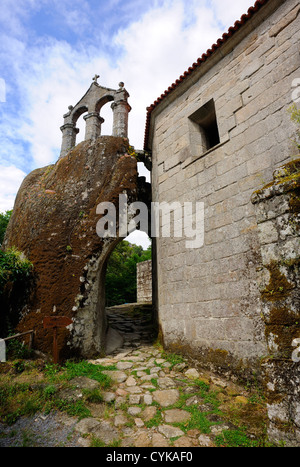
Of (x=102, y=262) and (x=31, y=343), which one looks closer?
(x=31, y=343)

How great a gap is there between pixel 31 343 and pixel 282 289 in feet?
13.9

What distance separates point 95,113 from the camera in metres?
7.32

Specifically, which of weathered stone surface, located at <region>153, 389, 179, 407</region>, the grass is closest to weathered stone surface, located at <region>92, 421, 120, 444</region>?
the grass

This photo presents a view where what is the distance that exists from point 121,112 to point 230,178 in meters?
4.64

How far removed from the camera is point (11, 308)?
482 cm

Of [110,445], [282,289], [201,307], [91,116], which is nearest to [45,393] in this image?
[110,445]

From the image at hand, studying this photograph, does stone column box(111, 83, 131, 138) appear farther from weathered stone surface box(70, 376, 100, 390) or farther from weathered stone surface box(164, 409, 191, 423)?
weathered stone surface box(164, 409, 191, 423)

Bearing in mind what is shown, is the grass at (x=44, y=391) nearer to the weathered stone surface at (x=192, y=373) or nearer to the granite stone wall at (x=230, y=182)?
the weathered stone surface at (x=192, y=373)

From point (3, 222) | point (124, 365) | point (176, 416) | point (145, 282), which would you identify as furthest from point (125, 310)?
point (3, 222)

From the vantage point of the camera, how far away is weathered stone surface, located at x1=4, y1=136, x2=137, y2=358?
4.57 metres

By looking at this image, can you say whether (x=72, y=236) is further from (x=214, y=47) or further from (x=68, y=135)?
(x=214, y=47)

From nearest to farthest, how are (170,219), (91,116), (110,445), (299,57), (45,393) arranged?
(110,445)
(45,393)
(299,57)
(170,219)
(91,116)

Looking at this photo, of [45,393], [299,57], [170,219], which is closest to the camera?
[45,393]

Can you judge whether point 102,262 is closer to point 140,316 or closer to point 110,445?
point 110,445
